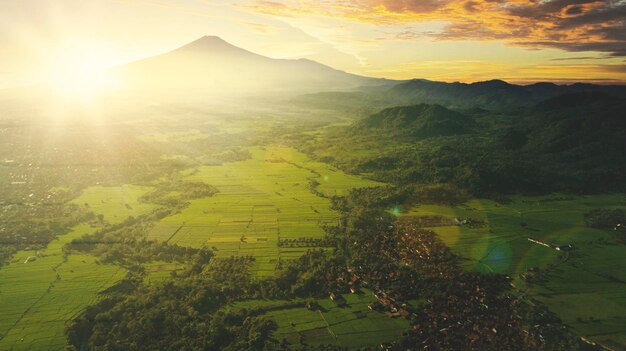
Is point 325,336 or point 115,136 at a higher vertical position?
point 115,136

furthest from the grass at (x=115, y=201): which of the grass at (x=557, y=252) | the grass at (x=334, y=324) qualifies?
the grass at (x=557, y=252)

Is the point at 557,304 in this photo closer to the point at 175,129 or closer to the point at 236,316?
the point at 236,316

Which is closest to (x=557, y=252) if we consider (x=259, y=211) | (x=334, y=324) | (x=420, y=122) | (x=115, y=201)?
(x=334, y=324)

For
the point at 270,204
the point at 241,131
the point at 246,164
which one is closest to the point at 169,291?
the point at 270,204

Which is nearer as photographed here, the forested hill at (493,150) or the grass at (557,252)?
the grass at (557,252)

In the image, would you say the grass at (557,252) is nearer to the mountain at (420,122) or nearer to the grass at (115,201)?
the grass at (115,201)

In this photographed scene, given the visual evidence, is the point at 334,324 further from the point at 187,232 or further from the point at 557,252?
the point at 557,252
